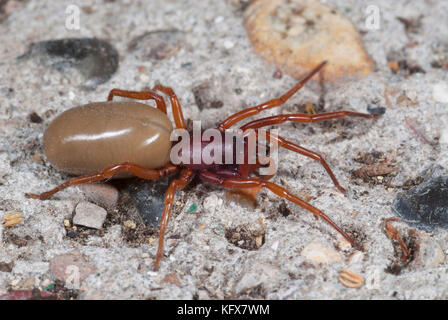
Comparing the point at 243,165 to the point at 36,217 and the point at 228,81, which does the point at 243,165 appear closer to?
the point at 228,81

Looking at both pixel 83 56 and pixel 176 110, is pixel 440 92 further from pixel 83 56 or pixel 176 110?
pixel 83 56

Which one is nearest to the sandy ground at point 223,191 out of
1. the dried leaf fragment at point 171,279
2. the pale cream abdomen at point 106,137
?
the dried leaf fragment at point 171,279

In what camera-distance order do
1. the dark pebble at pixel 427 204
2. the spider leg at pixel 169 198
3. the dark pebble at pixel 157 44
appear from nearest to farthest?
the spider leg at pixel 169 198
the dark pebble at pixel 427 204
the dark pebble at pixel 157 44

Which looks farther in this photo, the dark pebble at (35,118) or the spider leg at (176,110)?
the dark pebble at (35,118)

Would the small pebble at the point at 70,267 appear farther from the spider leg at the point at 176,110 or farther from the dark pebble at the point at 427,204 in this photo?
the dark pebble at the point at 427,204

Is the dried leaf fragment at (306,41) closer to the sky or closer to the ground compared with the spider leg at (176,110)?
closer to the sky
